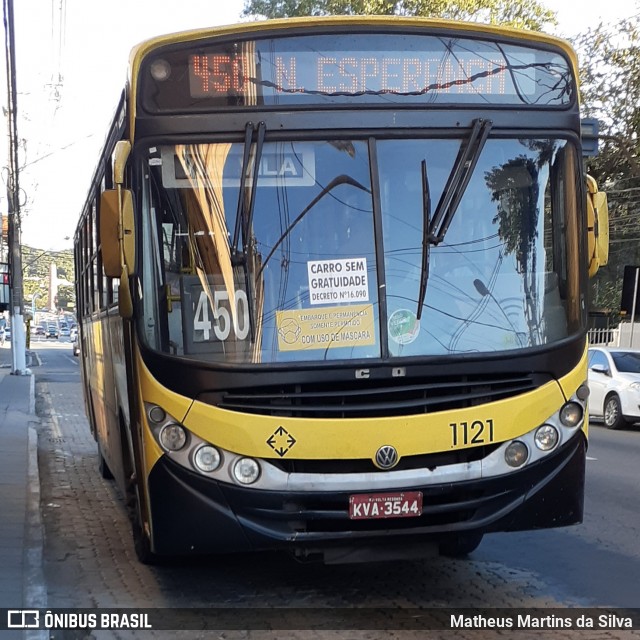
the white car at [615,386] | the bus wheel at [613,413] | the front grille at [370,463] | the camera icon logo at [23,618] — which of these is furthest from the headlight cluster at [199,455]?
the bus wheel at [613,413]

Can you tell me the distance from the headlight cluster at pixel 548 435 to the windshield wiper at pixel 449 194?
0.91 m

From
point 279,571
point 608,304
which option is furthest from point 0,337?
point 279,571

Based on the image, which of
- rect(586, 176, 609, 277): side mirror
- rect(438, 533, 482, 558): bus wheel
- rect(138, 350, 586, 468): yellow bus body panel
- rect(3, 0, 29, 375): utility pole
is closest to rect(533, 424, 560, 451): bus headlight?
rect(138, 350, 586, 468): yellow bus body panel

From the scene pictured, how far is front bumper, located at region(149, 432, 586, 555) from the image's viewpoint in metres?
5.21

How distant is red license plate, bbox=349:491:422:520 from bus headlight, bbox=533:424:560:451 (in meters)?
0.78

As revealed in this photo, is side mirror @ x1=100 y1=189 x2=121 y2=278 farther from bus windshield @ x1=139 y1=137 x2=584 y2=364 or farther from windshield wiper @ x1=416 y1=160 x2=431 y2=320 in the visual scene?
windshield wiper @ x1=416 y1=160 x2=431 y2=320

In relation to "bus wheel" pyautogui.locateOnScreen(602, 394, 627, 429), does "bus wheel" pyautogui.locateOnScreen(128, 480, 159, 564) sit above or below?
above

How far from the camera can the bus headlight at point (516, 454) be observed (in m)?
5.40

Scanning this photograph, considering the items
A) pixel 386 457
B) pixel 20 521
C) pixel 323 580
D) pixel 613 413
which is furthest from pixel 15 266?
pixel 386 457

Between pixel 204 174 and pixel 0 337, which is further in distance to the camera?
pixel 0 337

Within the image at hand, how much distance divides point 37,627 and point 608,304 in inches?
1380

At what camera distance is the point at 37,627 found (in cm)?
534

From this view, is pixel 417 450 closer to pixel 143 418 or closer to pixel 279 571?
pixel 143 418

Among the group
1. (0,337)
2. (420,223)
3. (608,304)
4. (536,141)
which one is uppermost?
(536,141)
